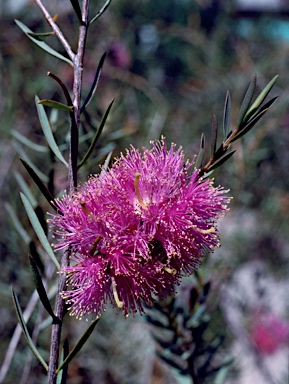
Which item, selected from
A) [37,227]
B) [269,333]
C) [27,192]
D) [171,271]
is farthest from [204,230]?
[269,333]

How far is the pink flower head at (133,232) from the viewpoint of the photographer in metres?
0.51

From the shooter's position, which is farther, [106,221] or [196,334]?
[196,334]

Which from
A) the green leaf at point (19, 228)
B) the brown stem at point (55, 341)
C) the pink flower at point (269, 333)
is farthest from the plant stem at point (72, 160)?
the pink flower at point (269, 333)

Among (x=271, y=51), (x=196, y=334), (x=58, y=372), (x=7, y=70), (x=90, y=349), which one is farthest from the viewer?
(x=271, y=51)

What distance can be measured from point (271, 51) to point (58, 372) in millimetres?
2163

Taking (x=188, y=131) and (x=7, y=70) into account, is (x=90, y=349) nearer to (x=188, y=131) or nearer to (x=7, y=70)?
(x=188, y=131)

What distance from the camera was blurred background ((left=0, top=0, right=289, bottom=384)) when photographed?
1.19m

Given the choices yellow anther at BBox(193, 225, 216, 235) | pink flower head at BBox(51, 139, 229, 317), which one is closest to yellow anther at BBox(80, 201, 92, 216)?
pink flower head at BBox(51, 139, 229, 317)

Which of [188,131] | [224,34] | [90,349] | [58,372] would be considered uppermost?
[224,34]

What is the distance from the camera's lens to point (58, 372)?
463 mm

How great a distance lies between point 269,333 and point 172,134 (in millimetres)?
901

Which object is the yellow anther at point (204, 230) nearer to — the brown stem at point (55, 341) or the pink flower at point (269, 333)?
the brown stem at point (55, 341)

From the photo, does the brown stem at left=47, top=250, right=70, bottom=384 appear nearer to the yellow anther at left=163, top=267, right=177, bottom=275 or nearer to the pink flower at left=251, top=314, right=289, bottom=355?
the yellow anther at left=163, top=267, right=177, bottom=275

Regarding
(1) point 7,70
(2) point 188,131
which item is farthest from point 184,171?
(1) point 7,70
